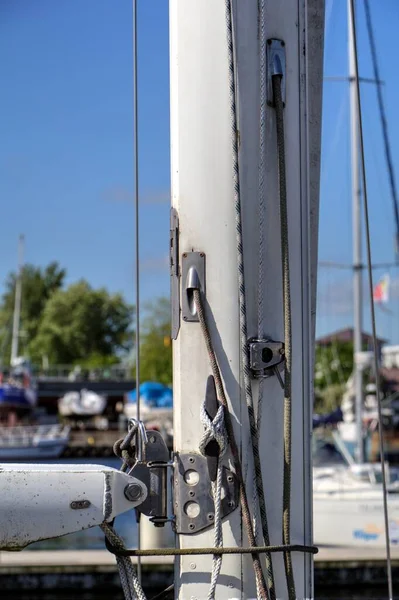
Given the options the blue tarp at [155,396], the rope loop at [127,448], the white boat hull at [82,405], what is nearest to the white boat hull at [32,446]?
the blue tarp at [155,396]

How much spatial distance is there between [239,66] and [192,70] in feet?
0.44

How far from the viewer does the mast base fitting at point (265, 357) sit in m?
2.44

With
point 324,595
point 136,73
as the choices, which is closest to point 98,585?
point 324,595

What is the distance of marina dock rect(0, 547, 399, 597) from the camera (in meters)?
12.0

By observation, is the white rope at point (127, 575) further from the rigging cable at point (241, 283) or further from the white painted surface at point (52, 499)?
the rigging cable at point (241, 283)

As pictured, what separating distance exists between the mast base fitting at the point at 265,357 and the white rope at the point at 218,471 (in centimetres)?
15

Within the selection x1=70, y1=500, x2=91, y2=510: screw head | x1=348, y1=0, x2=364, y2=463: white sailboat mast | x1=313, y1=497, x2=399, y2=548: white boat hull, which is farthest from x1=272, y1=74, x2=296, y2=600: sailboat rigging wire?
x1=348, y1=0, x2=364, y2=463: white sailboat mast

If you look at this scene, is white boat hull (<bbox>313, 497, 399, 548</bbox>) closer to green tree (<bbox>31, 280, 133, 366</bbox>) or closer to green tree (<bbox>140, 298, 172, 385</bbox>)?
green tree (<bbox>140, 298, 172, 385</bbox>)

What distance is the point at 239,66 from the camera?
254 centimetres

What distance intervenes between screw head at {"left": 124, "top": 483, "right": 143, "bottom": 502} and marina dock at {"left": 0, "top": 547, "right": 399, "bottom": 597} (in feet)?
32.6

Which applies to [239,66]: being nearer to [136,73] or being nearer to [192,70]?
[192,70]

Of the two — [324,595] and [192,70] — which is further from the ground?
[192,70]

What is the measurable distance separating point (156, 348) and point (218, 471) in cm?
6724

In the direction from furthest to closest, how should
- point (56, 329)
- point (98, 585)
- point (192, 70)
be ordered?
point (56, 329), point (98, 585), point (192, 70)
